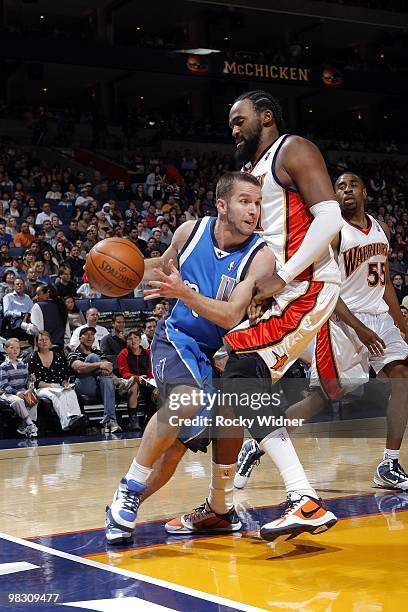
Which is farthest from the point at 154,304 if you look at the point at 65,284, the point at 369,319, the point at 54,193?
the point at 369,319

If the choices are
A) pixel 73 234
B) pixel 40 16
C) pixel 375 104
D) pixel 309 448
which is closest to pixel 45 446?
pixel 309 448

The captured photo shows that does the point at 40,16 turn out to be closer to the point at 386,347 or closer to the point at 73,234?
the point at 73,234

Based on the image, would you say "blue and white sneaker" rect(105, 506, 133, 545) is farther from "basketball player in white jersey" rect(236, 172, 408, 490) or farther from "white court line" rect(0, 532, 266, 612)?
"basketball player in white jersey" rect(236, 172, 408, 490)

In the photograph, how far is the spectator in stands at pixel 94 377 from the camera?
8.91m

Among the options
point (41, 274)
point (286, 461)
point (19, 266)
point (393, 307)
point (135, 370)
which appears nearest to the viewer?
point (286, 461)

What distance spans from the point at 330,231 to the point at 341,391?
1.70 meters

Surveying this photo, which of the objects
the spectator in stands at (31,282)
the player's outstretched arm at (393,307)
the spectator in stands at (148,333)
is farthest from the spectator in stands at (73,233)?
the player's outstretched arm at (393,307)

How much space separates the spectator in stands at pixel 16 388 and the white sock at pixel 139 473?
4887 millimetres

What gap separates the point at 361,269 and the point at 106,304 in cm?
664

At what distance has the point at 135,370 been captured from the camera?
9.45 metres

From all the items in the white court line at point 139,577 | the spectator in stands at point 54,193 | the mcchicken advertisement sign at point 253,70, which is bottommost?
the white court line at point 139,577

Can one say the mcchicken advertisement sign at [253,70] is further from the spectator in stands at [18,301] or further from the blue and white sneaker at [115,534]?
the blue and white sneaker at [115,534]

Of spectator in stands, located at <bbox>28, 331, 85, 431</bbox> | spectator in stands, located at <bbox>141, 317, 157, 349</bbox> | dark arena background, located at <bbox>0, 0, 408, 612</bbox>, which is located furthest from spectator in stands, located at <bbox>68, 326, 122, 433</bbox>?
spectator in stands, located at <bbox>141, 317, 157, 349</bbox>

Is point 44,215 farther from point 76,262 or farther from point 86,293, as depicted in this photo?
point 86,293
